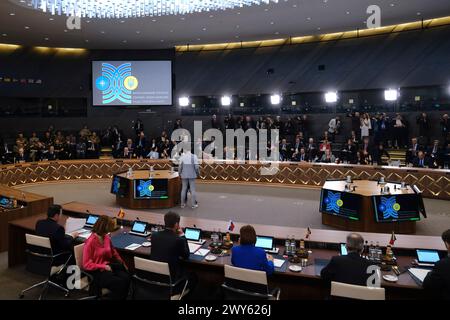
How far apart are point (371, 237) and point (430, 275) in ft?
5.31

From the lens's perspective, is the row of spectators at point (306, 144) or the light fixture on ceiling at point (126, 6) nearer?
the light fixture on ceiling at point (126, 6)

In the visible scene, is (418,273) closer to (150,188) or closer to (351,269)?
(351,269)

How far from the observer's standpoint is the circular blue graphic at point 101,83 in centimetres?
A: 1786

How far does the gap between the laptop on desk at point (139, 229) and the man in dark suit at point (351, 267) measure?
2.80 metres

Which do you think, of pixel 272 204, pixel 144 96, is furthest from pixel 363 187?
pixel 144 96

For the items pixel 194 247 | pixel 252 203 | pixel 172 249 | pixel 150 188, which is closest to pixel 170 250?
pixel 172 249

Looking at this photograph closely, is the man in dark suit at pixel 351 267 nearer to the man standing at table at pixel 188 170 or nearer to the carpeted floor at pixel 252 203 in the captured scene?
the carpeted floor at pixel 252 203

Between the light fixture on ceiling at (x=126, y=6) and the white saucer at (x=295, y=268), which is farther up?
the light fixture on ceiling at (x=126, y=6)

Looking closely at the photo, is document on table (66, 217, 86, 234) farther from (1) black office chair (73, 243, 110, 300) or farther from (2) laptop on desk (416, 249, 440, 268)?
(2) laptop on desk (416, 249, 440, 268)

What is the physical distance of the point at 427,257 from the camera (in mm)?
3832

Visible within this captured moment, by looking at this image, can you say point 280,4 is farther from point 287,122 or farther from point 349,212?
point 349,212

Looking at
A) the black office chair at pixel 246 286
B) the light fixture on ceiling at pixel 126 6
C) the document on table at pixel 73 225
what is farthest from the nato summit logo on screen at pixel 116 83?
the black office chair at pixel 246 286

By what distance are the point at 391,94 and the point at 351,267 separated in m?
14.0

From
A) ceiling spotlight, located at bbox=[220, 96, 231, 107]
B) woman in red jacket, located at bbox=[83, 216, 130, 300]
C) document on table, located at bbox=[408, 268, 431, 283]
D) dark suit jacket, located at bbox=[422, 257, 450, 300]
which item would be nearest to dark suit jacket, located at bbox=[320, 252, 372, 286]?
dark suit jacket, located at bbox=[422, 257, 450, 300]
